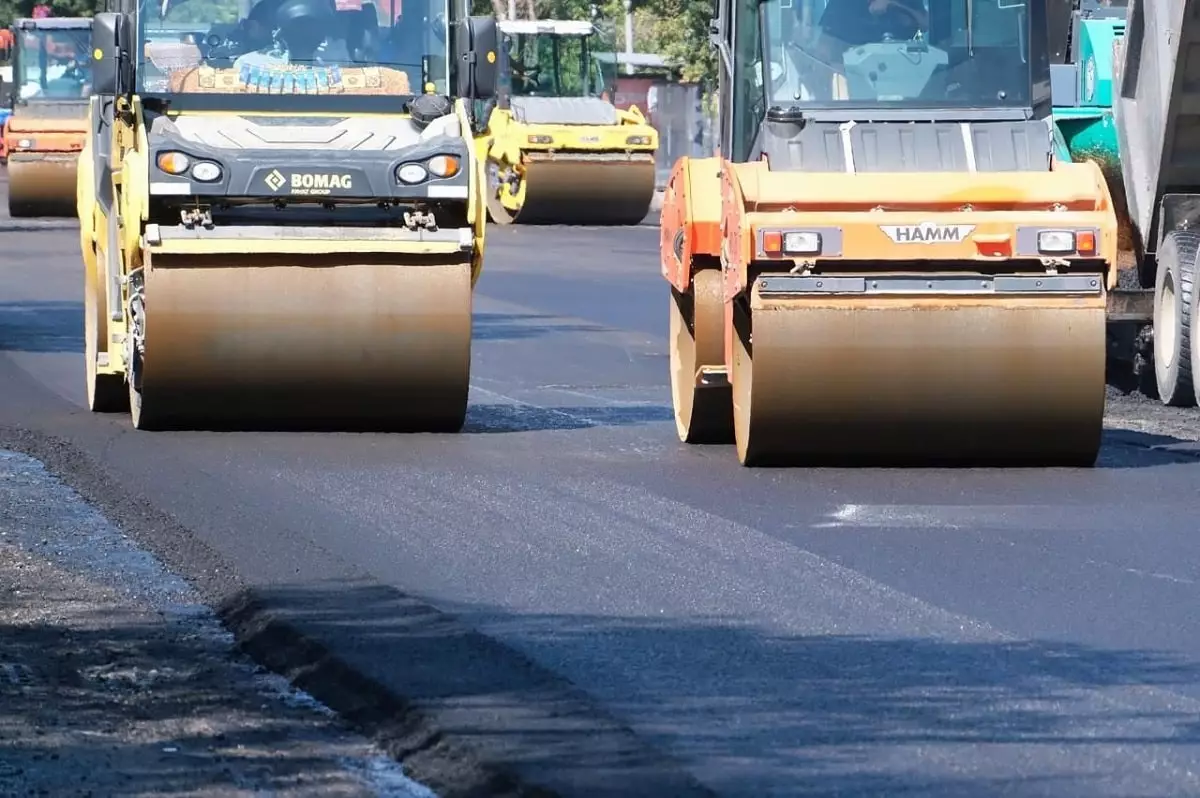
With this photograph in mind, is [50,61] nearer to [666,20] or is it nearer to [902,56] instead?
[902,56]

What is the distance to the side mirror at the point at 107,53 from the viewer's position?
11602 mm

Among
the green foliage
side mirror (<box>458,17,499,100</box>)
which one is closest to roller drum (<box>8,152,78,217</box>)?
the green foliage

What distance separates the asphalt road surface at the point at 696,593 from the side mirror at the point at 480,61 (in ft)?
5.30

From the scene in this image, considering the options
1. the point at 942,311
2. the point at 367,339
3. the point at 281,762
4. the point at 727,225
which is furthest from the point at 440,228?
the point at 281,762

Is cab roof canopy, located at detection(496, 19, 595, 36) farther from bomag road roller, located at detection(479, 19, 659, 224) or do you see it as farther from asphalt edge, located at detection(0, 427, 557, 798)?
asphalt edge, located at detection(0, 427, 557, 798)

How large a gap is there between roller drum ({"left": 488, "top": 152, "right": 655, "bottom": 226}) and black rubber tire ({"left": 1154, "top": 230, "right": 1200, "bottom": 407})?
63.7 ft

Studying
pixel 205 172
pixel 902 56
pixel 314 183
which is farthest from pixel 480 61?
pixel 902 56

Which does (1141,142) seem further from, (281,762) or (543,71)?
(543,71)

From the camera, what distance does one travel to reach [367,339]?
11.1 meters

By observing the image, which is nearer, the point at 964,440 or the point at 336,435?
the point at 964,440

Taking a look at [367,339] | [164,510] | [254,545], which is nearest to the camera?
[254,545]

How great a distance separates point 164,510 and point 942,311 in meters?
3.14

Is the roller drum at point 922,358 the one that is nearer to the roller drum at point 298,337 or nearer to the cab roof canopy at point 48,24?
the roller drum at point 298,337

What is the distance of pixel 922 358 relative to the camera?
991 centimetres
